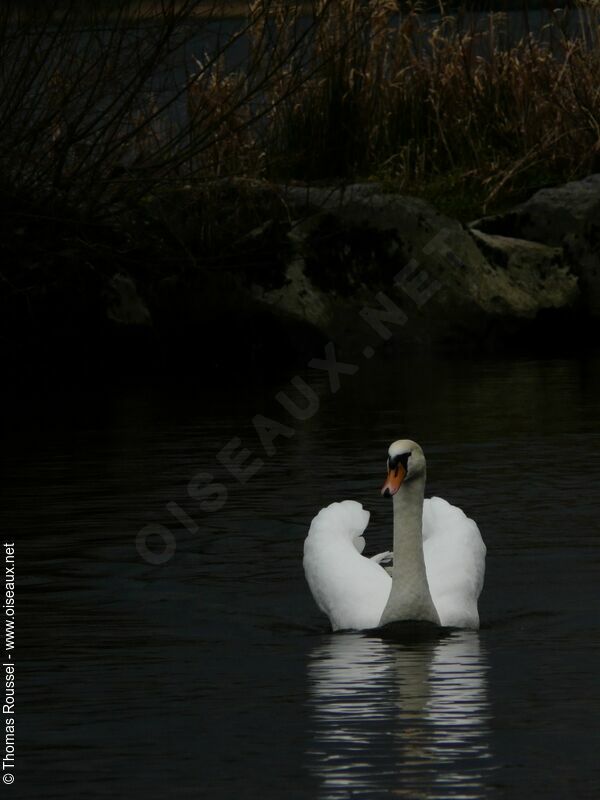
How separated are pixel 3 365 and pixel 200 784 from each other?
12.0 meters

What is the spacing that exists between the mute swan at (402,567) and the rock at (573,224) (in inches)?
466

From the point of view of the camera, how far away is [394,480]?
7.88 m

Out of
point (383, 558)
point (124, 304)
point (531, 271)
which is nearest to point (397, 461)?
point (383, 558)

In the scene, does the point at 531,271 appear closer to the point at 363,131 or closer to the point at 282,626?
the point at 363,131

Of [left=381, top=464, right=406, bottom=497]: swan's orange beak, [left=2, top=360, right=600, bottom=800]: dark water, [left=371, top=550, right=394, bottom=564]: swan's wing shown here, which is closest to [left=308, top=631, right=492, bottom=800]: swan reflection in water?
[left=2, top=360, right=600, bottom=800]: dark water

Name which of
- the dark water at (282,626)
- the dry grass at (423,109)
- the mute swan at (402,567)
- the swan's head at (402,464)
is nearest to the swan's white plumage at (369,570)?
the mute swan at (402,567)

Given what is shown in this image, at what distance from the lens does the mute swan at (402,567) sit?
7711mm

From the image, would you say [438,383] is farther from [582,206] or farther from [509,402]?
[582,206]

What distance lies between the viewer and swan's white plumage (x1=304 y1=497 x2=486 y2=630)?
785 centimetres

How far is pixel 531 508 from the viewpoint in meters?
10.2

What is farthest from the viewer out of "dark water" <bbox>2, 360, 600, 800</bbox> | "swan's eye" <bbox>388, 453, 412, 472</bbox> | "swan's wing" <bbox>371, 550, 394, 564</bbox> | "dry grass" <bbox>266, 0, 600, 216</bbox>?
"dry grass" <bbox>266, 0, 600, 216</bbox>

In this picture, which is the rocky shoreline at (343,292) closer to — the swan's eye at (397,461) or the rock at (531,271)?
the rock at (531,271)

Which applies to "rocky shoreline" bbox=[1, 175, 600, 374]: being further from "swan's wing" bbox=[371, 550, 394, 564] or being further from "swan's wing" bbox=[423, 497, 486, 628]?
"swan's wing" bbox=[423, 497, 486, 628]

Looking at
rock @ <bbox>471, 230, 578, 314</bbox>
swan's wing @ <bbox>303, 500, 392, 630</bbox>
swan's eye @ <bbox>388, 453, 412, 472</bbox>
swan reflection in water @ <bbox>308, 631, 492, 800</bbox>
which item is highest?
rock @ <bbox>471, 230, 578, 314</bbox>
